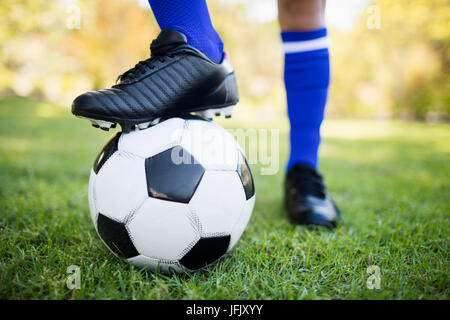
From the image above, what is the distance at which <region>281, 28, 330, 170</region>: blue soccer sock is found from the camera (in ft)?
5.35

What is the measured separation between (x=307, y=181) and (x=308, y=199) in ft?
0.38

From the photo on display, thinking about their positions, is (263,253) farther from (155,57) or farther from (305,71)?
(305,71)

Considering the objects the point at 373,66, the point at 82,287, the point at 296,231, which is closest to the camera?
the point at 82,287

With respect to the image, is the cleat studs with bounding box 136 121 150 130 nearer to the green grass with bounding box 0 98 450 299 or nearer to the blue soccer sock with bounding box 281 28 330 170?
the green grass with bounding box 0 98 450 299

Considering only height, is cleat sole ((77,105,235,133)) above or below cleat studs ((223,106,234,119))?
above

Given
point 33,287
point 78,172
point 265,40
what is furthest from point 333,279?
point 265,40

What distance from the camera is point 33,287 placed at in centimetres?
97

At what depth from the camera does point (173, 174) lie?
1.04m

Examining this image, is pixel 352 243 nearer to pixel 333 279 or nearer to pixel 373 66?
pixel 333 279

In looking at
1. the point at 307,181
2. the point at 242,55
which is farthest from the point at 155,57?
the point at 242,55

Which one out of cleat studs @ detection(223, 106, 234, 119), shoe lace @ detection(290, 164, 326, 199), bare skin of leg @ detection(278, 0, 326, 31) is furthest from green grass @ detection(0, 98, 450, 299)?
bare skin of leg @ detection(278, 0, 326, 31)

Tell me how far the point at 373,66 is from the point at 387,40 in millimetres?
1653

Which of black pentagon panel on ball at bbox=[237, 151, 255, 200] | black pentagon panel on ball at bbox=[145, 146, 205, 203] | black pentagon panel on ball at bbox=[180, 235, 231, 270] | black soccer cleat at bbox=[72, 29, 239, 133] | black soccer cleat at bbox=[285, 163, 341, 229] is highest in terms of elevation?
black soccer cleat at bbox=[72, 29, 239, 133]

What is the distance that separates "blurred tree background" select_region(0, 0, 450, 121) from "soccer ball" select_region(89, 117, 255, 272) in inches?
446
